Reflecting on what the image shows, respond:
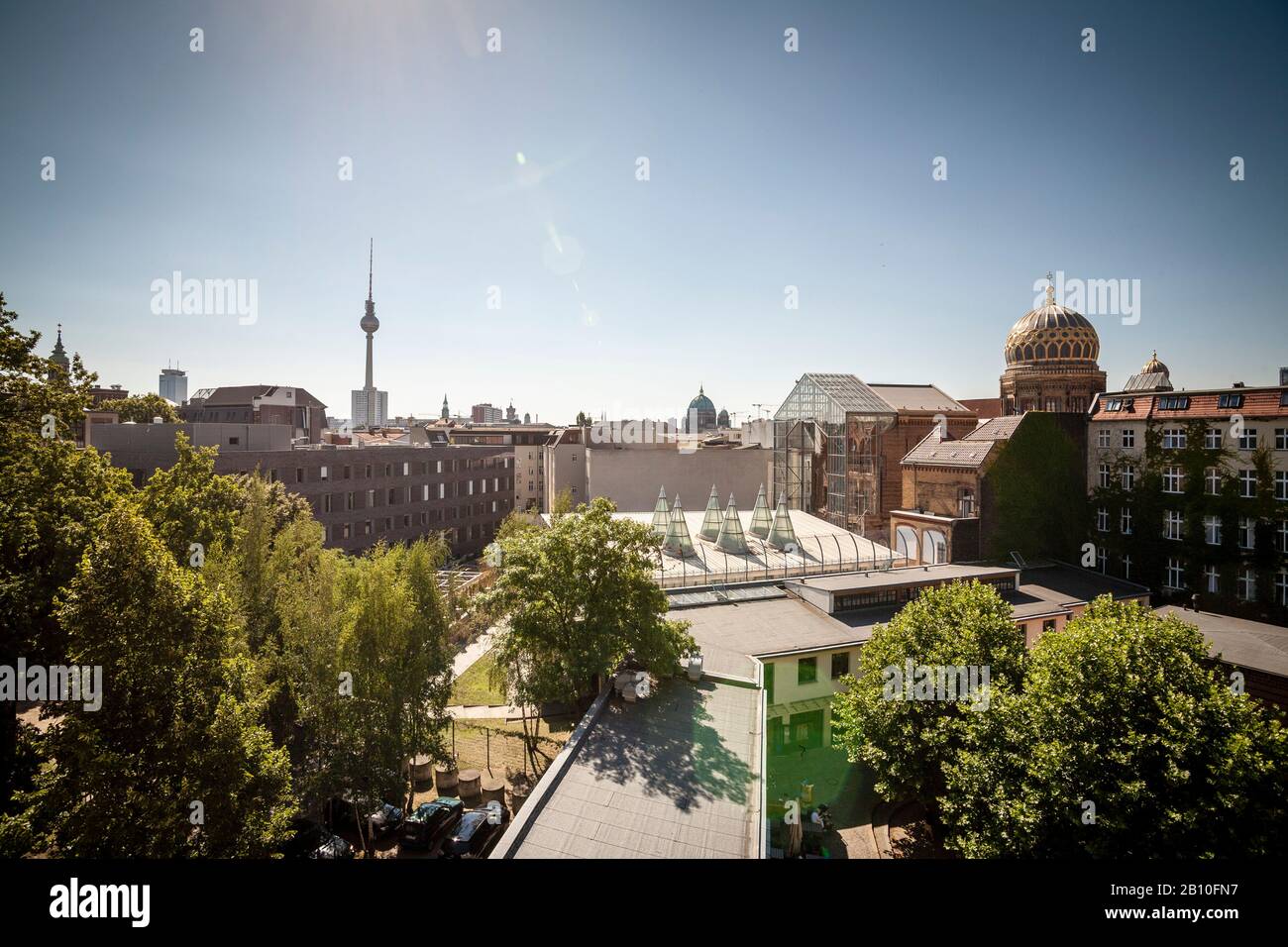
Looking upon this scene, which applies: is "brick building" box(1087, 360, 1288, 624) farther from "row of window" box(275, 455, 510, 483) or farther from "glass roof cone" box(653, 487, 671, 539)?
"row of window" box(275, 455, 510, 483)

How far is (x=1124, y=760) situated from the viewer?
13.4 metres

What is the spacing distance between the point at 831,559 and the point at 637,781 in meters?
32.1

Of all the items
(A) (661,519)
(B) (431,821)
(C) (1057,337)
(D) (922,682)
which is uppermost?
(C) (1057,337)

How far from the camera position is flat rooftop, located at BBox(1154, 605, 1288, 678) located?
73.5 ft

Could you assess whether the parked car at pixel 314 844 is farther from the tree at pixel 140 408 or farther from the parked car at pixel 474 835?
the tree at pixel 140 408

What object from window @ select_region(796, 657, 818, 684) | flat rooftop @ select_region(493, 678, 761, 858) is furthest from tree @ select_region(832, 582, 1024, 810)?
flat rooftop @ select_region(493, 678, 761, 858)

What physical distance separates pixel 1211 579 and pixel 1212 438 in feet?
27.6

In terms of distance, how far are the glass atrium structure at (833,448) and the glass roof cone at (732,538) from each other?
16594mm

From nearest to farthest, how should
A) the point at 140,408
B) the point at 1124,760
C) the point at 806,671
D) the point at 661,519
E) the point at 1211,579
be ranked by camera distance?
the point at 1124,760 → the point at 806,671 → the point at 1211,579 → the point at 661,519 → the point at 140,408

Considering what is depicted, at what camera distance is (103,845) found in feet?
33.7

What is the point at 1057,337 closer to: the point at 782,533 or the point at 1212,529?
the point at 1212,529

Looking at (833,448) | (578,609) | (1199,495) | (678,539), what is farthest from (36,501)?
(833,448)

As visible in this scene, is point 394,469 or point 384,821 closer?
point 384,821
